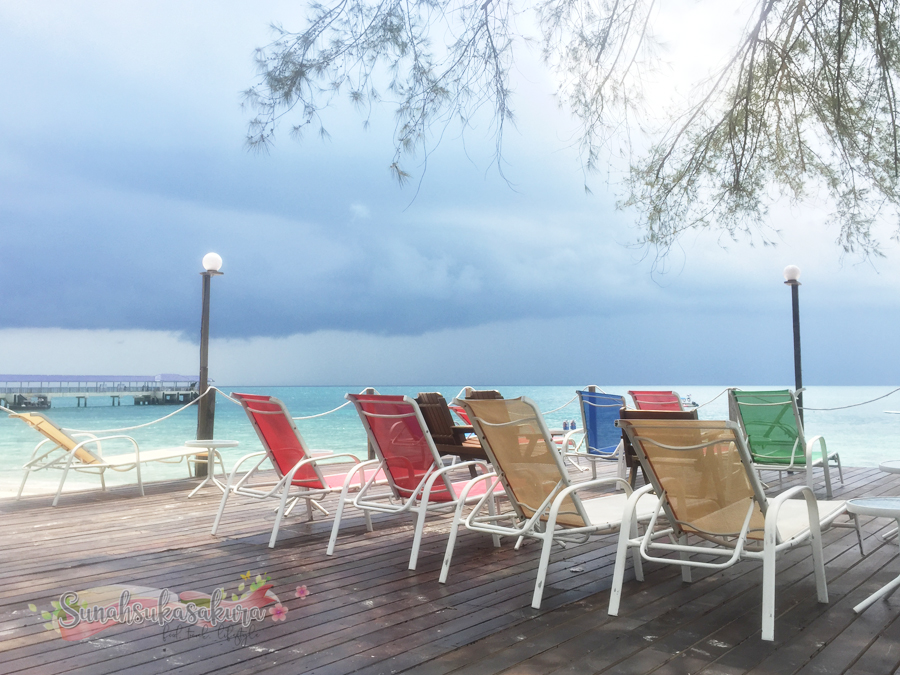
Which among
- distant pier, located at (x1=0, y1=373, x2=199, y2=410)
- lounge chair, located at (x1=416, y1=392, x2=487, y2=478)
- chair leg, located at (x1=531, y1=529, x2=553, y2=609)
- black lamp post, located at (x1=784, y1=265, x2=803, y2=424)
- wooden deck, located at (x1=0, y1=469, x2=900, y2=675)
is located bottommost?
distant pier, located at (x1=0, y1=373, x2=199, y2=410)

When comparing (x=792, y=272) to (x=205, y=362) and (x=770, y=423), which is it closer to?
(x=770, y=423)

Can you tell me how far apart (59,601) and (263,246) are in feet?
195

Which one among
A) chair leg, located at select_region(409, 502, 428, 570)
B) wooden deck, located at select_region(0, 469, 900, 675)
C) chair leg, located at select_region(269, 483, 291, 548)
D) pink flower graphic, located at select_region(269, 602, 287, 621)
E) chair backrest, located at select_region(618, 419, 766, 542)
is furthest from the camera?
chair leg, located at select_region(269, 483, 291, 548)

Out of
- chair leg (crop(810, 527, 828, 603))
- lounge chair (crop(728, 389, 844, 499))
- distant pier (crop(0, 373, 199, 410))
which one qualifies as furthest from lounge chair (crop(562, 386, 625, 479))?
distant pier (crop(0, 373, 199, 410))

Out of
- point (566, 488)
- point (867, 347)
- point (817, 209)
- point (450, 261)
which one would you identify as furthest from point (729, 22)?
point (450, 261)

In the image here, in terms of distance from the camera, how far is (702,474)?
9.17ft

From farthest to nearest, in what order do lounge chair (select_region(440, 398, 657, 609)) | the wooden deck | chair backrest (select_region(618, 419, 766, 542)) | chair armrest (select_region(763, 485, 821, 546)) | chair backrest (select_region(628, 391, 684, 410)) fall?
chair backrest (select_region(628, 391, 684, 410)) → lounge chair (select_region(440, 398, 657, 609)) → chair backrest (select_region(618, 419, 766, 542)) → chair armrest (select_region(763, 485, 821, 546)) → the wooden deck

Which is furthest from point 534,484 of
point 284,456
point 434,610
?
point 284,456

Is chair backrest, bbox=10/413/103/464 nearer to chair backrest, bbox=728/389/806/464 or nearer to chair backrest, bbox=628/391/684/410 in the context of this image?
chair backrest, bbox=628/391/684/410

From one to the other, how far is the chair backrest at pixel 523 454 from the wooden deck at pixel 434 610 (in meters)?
0.42

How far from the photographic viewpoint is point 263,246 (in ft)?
197

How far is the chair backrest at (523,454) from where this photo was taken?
3156 mm

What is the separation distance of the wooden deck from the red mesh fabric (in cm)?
41

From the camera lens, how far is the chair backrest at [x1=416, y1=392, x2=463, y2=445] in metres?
5.93
